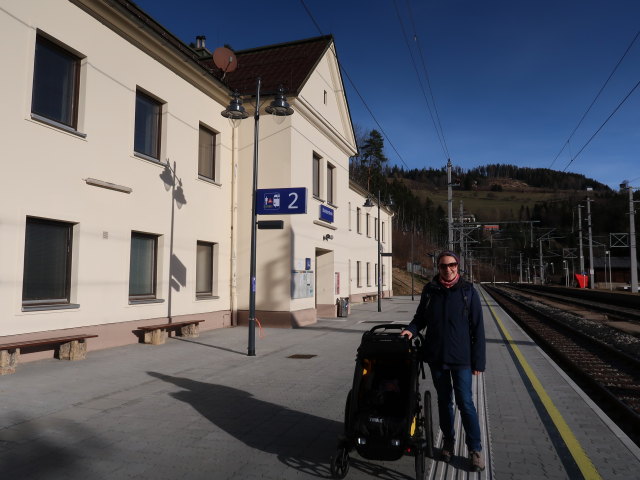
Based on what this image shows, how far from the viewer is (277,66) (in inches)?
733

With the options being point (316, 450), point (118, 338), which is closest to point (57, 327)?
point (118, 338)

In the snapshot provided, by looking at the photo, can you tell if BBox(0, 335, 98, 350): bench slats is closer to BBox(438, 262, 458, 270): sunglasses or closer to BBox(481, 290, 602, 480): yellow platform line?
BBox(438, 262, 458, 270): sunglasses

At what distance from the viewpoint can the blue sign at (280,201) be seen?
12102 millimetres

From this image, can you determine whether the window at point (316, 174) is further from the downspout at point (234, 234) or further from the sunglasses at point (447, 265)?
the sunglasses at point (447, 265)

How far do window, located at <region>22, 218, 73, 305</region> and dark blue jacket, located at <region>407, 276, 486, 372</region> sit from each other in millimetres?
8091

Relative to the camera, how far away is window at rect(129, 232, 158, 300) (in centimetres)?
1199

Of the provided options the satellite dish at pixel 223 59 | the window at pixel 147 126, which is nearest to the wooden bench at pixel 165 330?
the window at pixel 147 126

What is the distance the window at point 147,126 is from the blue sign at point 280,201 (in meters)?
3.17

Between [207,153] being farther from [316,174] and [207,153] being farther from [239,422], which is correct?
[239,422]

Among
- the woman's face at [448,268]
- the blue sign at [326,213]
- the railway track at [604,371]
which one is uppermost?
the blue sign at [326,213]

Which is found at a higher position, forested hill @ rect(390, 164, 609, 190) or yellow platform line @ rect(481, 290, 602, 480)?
forested hill @ rect(390, 164, 609, 190)

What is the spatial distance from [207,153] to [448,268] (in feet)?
41.7

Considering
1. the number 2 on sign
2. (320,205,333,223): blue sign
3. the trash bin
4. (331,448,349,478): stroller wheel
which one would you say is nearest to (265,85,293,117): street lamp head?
the number 2 on sign

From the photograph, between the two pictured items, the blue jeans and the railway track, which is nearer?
the blue jeans
